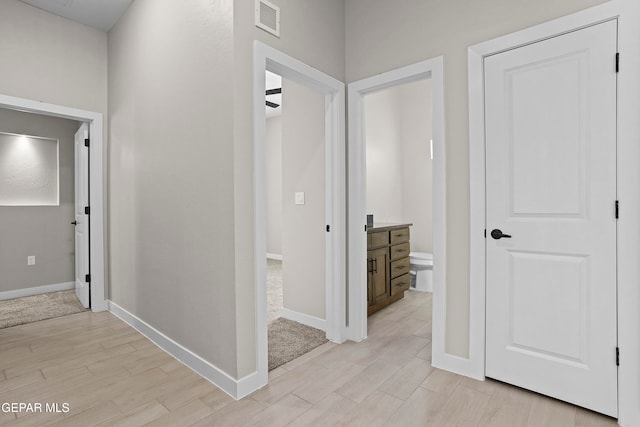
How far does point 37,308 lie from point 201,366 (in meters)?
2.69

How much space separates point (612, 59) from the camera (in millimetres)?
1659

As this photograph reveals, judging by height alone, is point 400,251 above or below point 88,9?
below

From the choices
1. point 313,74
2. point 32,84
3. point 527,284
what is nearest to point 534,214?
point 527,284

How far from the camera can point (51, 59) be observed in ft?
10.5

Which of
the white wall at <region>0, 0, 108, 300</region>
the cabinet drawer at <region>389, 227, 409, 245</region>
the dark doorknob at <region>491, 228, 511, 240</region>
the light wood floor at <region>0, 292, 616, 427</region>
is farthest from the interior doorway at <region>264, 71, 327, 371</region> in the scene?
the white wall at <region>0, 0, 108, 300</region>

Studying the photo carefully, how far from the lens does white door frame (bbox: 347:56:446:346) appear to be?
7.20 feet

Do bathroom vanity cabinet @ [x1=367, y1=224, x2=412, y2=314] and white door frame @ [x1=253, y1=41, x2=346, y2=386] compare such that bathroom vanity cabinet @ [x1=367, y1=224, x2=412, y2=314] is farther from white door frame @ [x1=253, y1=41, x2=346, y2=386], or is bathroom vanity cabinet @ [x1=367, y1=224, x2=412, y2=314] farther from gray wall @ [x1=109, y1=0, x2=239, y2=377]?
gray wall @ [x1=109, y1=0, x2=239, y2=377]

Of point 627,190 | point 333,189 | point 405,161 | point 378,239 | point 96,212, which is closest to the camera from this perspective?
point 627,190

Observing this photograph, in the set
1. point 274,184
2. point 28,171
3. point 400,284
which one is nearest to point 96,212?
point 28,171

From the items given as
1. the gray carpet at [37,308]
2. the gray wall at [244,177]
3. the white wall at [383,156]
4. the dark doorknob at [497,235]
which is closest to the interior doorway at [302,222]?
the gray wall at [244,177]

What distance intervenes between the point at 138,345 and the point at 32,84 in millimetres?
2558

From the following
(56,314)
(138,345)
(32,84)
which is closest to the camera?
(138,345)

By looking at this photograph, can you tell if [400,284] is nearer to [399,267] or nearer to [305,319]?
[399,267]

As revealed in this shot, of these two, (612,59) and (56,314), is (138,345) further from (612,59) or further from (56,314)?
(612,59)
